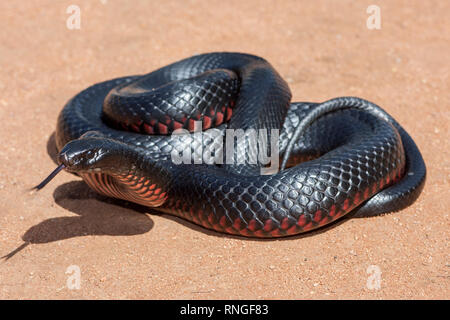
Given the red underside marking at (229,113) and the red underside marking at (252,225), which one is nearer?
the red underside marking at (252,225)

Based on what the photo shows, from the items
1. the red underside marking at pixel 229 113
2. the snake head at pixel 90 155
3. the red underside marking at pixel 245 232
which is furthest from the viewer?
the red underside marking at pixel 229 113

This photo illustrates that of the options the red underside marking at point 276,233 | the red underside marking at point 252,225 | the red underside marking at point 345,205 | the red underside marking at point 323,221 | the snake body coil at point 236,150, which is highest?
the snake body coil at point 236,150

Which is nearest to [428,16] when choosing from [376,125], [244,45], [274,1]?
[274,1]

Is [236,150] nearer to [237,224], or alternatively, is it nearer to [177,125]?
[177,125]

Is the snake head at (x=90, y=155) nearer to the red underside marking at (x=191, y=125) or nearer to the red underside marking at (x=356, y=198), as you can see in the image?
the red underside marking at (x=191, y=125)

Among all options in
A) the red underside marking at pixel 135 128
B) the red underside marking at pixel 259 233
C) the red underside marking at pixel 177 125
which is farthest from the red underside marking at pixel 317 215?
the red underside marking at pixel 135 128

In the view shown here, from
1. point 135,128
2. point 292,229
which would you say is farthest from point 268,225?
point 135,128
